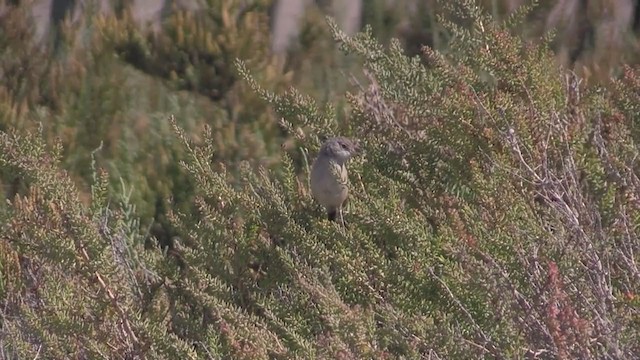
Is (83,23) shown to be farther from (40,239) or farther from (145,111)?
(40,239)

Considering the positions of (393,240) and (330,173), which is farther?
(330,173)

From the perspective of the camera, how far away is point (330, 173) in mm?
3980

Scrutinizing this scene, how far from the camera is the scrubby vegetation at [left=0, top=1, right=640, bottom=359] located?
9.41 feet

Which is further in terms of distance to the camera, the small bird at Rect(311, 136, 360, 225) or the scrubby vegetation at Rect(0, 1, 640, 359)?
the small bird at Rect(311, 136, 360, 225)

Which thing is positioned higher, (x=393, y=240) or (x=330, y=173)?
(x=393, y=240)

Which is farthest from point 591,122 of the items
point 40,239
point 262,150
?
point 262,150

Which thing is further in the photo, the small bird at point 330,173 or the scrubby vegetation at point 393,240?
the small bird at point 330,173

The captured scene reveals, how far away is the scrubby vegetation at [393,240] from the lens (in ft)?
9.41

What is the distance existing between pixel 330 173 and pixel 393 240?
2.13 feet

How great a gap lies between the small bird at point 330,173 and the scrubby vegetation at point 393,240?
0.16ft

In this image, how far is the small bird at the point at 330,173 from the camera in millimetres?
3910

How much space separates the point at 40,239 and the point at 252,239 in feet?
2.20

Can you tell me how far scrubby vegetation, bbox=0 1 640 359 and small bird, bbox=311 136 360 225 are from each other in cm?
5

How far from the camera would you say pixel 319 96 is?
6637mm
